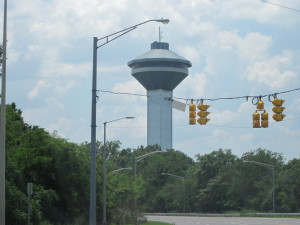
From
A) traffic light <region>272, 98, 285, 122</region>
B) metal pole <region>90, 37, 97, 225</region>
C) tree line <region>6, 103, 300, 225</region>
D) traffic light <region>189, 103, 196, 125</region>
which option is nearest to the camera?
traffic light <region>272, 98, 285, 122</region>

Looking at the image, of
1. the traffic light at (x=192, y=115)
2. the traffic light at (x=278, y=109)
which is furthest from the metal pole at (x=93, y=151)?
the traffic light at (x=278, y=109)

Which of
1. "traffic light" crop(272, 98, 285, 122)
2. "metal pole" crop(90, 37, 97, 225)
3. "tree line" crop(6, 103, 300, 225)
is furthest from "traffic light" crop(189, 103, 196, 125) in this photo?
"tree line" crop(6, 103, 300, 225)

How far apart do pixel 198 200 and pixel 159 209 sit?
58.3ft

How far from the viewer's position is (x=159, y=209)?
145m

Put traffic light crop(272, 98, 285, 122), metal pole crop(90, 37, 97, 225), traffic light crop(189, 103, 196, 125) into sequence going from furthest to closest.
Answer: traffic light crop(189, 103, 196, 125)
metal pole crop(90, 37, 97, 225)
traffic light crop(272, 98, 285, 122)

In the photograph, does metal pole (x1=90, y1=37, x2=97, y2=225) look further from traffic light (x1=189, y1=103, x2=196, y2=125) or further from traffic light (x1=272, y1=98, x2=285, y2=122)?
traffic light (x1=272, y1=98, x2=285, y2=122)

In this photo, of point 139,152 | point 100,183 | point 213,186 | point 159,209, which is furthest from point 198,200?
point 100,183

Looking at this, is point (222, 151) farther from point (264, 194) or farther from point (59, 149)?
point (59, 149)

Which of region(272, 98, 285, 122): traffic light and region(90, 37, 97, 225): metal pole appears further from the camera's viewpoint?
region(90, 37, 97, 225): metal pole

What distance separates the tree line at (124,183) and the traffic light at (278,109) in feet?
42.7

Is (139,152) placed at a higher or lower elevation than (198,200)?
higher

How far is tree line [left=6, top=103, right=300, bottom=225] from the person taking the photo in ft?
130

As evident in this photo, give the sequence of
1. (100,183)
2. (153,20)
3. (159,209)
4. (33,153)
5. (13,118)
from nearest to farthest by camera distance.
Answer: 1. (153,20)
2. (33,153)
3. (13,118)
4. (100,183)
5. (159,209)

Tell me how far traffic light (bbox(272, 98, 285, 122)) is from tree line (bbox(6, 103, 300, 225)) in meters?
13.0
